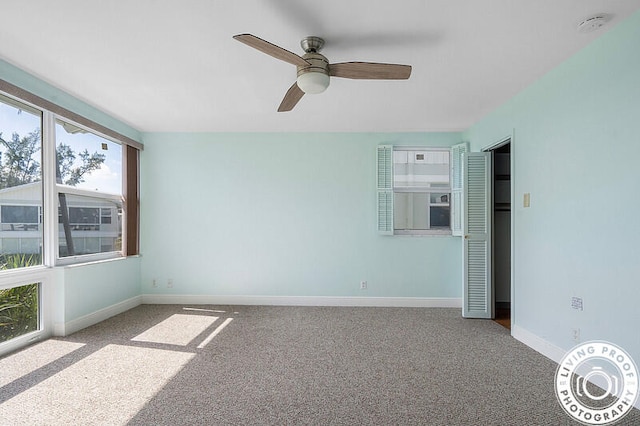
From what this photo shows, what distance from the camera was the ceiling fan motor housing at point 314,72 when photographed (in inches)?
88.7

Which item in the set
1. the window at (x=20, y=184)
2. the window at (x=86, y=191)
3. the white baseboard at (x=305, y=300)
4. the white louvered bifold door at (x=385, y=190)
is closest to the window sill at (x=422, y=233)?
the white louvered bifold door at (x=385, y=190)

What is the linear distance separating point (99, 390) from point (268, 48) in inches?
99.6

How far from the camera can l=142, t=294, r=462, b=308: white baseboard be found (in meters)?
4.60

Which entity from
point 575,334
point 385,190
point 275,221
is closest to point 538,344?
point 575,334

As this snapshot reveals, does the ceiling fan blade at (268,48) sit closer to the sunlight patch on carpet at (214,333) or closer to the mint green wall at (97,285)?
the sunlight patch on carpet at (214,333)

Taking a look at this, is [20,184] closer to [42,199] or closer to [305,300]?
[42,199]

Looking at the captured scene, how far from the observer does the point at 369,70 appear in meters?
2.26

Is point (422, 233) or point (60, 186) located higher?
point (60, 186)

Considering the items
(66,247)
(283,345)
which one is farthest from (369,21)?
(66,247)

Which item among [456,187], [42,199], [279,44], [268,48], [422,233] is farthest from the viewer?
[422,233]

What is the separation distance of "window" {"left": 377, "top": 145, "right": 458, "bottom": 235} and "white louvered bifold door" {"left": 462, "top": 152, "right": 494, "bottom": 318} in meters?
0.64

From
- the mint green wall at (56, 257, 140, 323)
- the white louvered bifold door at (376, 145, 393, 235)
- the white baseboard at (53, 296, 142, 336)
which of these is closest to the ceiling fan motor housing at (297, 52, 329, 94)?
the white louvered bifold door at (376, 145, 393, 235)

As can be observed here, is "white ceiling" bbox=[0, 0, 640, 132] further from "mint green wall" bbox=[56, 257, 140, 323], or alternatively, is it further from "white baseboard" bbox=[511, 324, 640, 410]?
"white baseboard" bbox=[511, 324, 640, 410]

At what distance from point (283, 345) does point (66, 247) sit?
2574 millimetres
